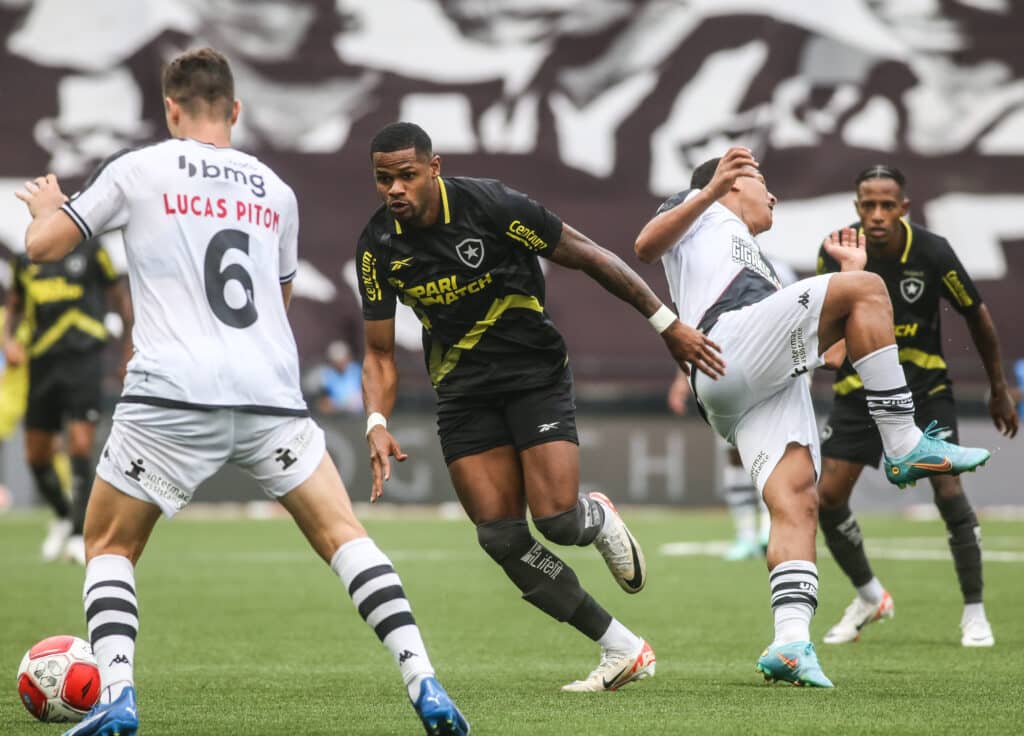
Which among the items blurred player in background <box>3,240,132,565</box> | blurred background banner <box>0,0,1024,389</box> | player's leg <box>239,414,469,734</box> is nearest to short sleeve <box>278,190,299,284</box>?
player's leg <box>239,414,469,734</box>

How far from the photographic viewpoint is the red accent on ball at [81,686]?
6.30m

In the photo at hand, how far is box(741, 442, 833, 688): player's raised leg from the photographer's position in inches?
263

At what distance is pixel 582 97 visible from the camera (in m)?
24.0

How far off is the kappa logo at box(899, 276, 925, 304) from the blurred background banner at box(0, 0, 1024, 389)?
14407mm

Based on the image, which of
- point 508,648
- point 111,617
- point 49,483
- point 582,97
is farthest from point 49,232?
point 582,97

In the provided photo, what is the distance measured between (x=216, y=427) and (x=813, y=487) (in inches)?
107

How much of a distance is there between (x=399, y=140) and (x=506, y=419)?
137cm

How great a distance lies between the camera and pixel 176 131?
5715 millimetres

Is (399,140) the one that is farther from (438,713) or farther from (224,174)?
(438,713)

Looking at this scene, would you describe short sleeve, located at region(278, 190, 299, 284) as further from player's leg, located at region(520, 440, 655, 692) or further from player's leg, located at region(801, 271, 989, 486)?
player's leg, located at region(801, 271, 989, 486)

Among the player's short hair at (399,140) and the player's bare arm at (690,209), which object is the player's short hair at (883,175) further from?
the player's short hair at (399,140)

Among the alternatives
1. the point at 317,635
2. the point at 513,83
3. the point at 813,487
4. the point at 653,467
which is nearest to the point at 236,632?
the point at 317,635

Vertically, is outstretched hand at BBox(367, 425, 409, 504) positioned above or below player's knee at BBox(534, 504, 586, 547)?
above

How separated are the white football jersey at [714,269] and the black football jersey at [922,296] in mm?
1359
